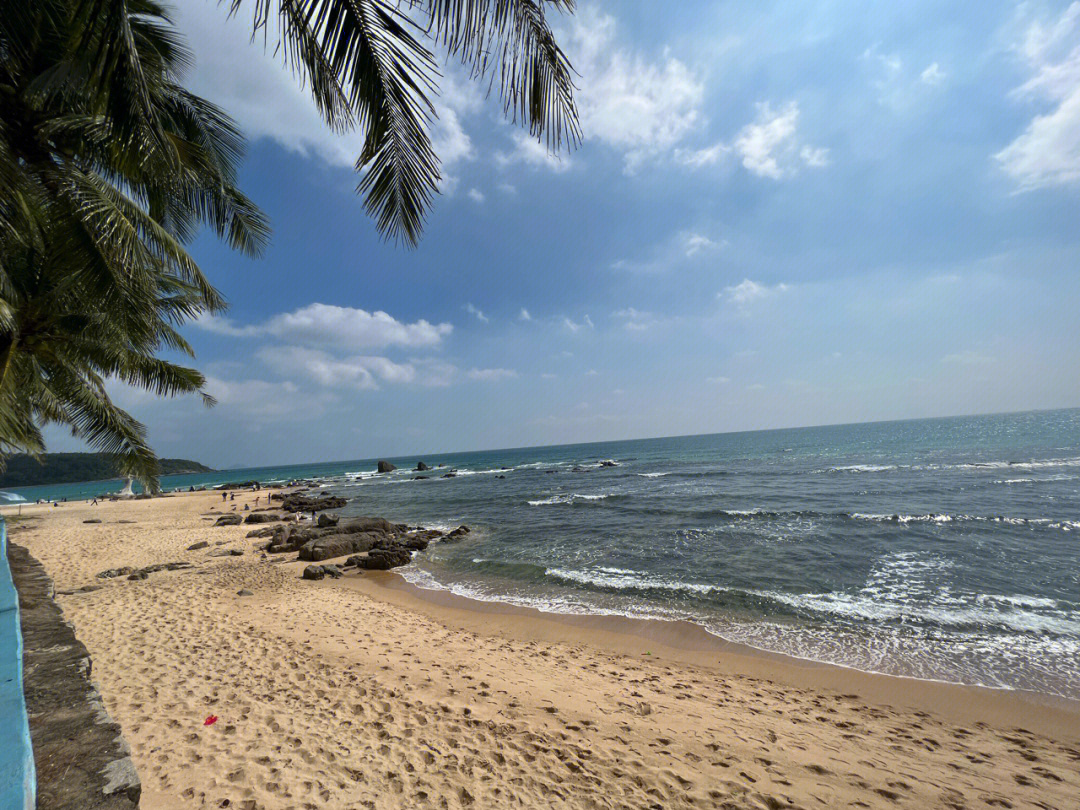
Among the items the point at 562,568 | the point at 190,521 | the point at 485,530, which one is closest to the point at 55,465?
the point at 190,521

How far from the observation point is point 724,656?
742 cm

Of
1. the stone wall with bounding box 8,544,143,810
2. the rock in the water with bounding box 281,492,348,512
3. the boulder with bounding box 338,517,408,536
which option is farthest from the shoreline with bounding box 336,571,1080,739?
the rock in the water with bounding box 281,492,348,512

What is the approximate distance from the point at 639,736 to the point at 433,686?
2.73 meters

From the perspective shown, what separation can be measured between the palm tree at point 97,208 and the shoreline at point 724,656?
726 cm

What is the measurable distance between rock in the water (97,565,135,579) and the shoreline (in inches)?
270

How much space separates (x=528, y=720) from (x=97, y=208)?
24.4 feet

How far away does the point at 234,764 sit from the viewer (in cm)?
386

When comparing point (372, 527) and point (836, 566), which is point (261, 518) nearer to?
point (372, 527)

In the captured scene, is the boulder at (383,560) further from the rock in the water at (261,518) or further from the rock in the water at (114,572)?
the rock in the water at (261,518)

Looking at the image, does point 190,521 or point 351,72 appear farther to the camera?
point 190,521

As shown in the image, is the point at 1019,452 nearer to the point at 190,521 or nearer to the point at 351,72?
the point at 351,72

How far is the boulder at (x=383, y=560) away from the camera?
544 inches

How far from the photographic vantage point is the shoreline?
566cm

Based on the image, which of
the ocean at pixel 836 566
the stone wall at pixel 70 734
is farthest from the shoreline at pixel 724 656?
the stone wall at pixel 70 734
